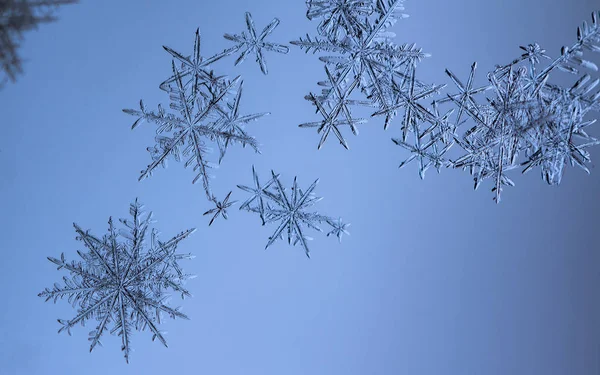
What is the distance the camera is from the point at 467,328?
105 inches

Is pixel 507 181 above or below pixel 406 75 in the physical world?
below

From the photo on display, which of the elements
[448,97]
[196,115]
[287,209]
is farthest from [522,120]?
[196,115]

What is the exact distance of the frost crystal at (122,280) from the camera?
6.61 ft

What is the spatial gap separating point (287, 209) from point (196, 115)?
1.90 feet

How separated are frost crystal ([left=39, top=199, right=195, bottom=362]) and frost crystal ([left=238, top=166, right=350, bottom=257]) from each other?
0.42 m

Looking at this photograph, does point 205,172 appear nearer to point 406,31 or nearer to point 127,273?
point 127,273

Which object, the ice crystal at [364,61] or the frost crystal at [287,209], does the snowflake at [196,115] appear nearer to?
the frost crystal at [287,209]

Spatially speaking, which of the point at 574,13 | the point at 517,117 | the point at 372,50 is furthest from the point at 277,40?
the point at 574,13

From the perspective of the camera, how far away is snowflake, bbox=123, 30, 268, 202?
1930 mm

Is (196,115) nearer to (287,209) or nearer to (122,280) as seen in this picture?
(287,209)

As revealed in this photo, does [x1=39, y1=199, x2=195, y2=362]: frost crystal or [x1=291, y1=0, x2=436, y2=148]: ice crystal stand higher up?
[x1=291, y1=0, x2=436, y2=148]: ice crystal

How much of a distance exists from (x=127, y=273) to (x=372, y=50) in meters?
1.46

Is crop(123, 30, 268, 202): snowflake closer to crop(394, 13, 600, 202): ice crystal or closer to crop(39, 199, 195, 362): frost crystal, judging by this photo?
crop(39, 199, 195, 362): frost crystal

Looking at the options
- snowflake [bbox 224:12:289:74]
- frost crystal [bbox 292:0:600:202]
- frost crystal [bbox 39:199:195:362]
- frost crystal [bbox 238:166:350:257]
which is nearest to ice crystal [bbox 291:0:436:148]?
frost crystal [bbox 292:0:600:202]
